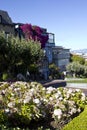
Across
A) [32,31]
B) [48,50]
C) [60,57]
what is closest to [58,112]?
[32,31]

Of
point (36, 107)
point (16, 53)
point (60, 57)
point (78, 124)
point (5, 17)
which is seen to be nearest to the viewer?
point (78, 124)

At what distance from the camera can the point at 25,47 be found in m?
34.0

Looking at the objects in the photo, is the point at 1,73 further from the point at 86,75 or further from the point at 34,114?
the point at 86,75

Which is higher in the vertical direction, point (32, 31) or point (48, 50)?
point (32, 31)

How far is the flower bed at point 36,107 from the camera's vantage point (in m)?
9.73

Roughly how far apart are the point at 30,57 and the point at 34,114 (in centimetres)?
2496

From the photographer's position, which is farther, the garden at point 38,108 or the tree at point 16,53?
the tree at point 16,53

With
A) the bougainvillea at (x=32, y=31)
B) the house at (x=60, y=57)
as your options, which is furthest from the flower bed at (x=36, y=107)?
the house at (x=60, y=57)

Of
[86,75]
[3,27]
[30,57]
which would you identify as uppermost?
[3,27]

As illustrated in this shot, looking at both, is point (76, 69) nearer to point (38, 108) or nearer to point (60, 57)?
point (60, 57)

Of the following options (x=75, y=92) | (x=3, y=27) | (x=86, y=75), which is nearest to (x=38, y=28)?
(x=3, y=27)

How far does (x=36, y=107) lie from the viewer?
991 cm

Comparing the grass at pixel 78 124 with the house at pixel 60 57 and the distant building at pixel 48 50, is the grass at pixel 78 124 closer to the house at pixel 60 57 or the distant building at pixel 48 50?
the distant building at pixel 48 50

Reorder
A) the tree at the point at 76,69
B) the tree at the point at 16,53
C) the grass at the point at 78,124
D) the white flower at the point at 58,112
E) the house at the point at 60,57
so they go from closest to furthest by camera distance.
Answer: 1. the grass at the point at 78,124
2. the white flower at the point at 58,112
3. the tree at the point at 16,53
4. the tree at the point at 76,69
5. the house at the point at 60,57
